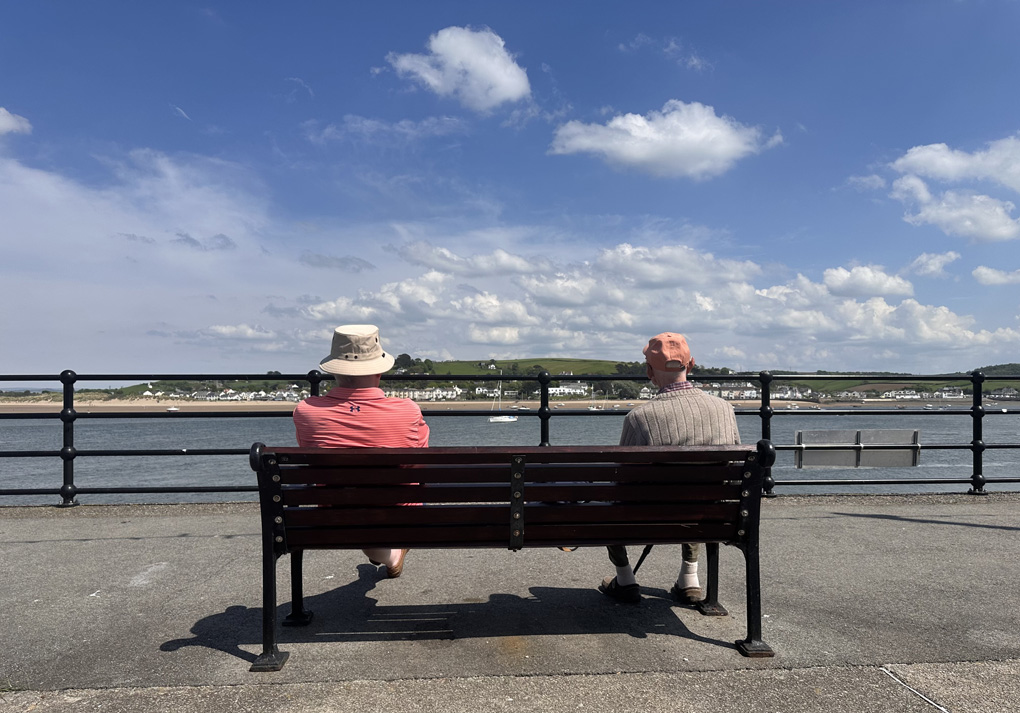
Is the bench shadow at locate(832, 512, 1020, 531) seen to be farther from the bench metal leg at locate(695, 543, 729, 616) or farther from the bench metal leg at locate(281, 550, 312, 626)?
the bench metal leg at locate(281, 550, 312, 626)

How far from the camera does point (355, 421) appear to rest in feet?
10.1

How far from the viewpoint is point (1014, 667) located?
9.05 feet

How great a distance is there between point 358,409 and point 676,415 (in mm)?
1424

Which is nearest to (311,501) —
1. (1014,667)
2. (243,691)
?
(243,691)

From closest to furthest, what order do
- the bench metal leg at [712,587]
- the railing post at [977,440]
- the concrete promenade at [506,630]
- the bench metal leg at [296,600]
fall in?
the concrete promenade at [506,630] → the bench metal leg at [296,600] → the bench metal leg at [712,587] → the railing post at [977,440]

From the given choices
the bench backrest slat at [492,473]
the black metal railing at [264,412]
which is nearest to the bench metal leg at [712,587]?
the bench backrest slat at [492,473]

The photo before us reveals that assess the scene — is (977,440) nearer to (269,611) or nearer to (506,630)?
(506,630)

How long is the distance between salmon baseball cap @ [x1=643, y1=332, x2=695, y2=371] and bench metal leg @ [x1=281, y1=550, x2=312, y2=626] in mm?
1886

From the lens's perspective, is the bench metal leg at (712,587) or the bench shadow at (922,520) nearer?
the bench metal leg at (712,587)

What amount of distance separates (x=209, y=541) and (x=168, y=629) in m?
1.65

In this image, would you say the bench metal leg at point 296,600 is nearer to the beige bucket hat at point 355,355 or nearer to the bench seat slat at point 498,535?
the bench seat slat at point 498,535

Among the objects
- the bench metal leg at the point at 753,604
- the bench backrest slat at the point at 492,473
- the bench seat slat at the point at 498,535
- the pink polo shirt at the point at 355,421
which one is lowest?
the bench metal leg at the point at 753,604

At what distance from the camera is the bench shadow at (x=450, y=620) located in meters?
3.08

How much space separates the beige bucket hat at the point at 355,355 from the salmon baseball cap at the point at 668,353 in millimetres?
1232
